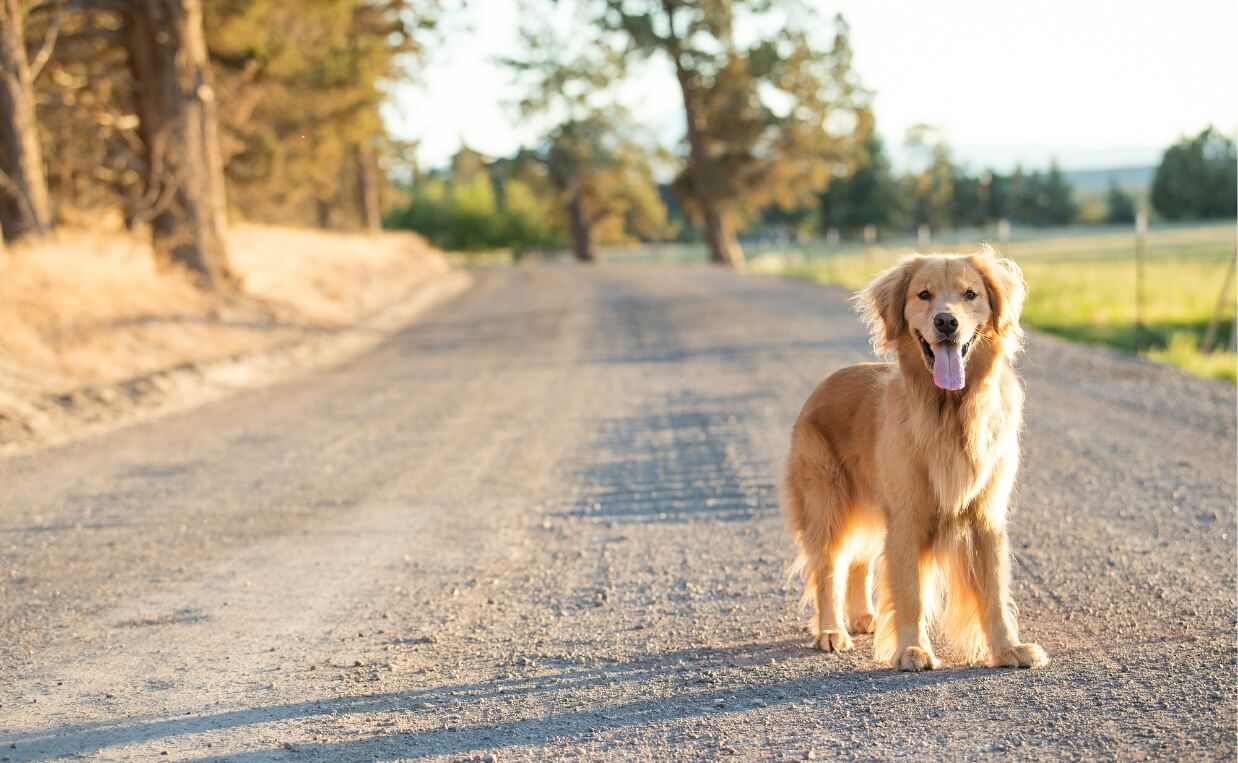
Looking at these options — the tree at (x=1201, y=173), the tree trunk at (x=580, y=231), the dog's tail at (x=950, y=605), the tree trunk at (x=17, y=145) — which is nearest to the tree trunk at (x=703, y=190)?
the tree trunk at (x=580, y=231)

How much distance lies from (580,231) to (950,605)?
6777cm

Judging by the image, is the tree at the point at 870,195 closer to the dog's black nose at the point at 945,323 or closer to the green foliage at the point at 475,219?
the green foliage at the point at 475,219

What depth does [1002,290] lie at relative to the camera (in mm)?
4590

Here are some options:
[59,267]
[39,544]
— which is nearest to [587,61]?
[59,267]

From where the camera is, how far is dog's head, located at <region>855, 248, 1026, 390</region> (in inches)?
174

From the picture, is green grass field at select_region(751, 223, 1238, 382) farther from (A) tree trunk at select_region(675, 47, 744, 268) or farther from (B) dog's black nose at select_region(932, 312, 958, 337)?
(A) tree trunk at select_region(675, 47, 744, 268)

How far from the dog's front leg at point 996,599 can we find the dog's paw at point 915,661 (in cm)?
25

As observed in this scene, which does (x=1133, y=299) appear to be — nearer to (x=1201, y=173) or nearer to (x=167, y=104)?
(x=1201, y=173)

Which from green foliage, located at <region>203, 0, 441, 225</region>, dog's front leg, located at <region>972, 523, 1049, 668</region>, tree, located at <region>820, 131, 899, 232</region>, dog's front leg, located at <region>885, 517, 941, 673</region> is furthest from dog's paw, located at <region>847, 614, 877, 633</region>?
tree, located at <region>820, 131, 899, 232</region>

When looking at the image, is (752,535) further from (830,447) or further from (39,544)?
(39,544)

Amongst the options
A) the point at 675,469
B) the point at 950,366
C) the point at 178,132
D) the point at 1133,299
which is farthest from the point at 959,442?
the point at 178,132

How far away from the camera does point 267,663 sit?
190 inches

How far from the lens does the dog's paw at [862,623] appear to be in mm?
5254

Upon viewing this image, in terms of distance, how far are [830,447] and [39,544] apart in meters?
4.80
